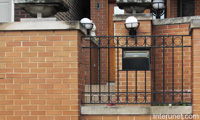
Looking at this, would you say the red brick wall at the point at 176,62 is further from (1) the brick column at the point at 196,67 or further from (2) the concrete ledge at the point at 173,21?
(1) the brick column at the point at 196,67

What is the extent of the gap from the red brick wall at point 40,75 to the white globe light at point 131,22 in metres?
1.45

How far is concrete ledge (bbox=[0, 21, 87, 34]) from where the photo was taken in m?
6.74

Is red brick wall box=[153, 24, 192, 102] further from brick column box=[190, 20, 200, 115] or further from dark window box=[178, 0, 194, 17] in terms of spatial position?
dark window box=[178, 0, 194, 17]

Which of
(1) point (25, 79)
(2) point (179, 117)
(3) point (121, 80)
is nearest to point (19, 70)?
(1) point (25, 79)

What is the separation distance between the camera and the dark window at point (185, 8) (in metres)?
13.3

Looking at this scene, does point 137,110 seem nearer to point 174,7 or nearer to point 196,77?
point 196,77

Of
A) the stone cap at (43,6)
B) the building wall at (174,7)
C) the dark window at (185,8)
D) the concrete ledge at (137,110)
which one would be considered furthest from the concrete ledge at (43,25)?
the dark window at (185,8)

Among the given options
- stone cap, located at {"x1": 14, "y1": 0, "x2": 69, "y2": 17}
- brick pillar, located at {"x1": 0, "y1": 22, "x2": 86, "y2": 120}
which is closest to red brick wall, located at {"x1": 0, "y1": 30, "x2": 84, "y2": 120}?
brick pillar, located at {"x1": 0, "y1": 22, "x2": 86, "y2": 120}

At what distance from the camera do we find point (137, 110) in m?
6.79

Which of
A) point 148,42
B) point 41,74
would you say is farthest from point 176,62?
point 41,74

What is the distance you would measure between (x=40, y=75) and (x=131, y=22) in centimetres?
217

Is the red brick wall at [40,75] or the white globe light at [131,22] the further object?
the white globe light at [131,22]

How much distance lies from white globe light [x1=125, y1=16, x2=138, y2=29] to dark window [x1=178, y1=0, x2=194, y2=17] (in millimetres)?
5760

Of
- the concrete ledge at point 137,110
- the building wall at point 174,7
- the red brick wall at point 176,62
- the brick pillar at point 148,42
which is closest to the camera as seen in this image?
the concrete ledge at point 137,110
